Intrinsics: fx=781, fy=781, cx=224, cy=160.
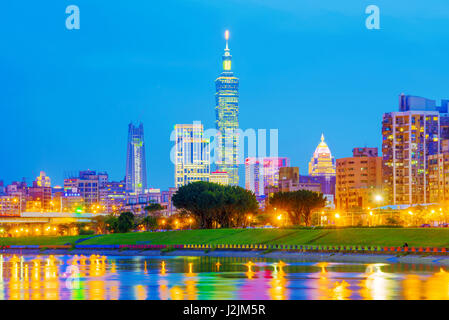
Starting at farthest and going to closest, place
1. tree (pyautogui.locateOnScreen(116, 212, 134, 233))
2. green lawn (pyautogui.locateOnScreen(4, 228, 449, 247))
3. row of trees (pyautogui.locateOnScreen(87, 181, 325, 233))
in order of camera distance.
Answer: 1. tree (pyautogui.locateOnScreen(116, 212, 134, 233))
2. row of trees (pyautogui.locateOnScreen(87, 181, 325, 233))
3. green lawn (pyautogui.locateOnScreen(4, 228, 449, 247))

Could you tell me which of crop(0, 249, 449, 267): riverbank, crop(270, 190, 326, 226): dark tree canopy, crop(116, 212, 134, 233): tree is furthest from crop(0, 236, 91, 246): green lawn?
crop(270, 190, 326, 226): dark tree canopy

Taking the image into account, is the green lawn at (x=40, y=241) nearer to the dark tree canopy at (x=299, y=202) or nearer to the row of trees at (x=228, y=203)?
the row of trees at (x=228, y=203)

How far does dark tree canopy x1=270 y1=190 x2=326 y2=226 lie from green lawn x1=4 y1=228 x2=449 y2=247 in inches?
1160

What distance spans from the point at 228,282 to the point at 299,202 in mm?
A: 110717

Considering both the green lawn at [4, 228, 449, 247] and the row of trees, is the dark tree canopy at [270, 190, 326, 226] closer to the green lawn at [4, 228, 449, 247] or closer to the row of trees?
the row of trees

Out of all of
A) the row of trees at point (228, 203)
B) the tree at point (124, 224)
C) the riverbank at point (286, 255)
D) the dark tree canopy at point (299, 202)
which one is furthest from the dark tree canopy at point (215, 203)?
the riverbank at point (286, 255)

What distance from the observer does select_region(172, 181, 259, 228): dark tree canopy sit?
168 m

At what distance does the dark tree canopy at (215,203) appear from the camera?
168 m

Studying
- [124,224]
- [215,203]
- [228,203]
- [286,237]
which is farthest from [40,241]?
[286,237]

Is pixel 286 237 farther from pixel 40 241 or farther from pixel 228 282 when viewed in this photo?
pixel 228 282
